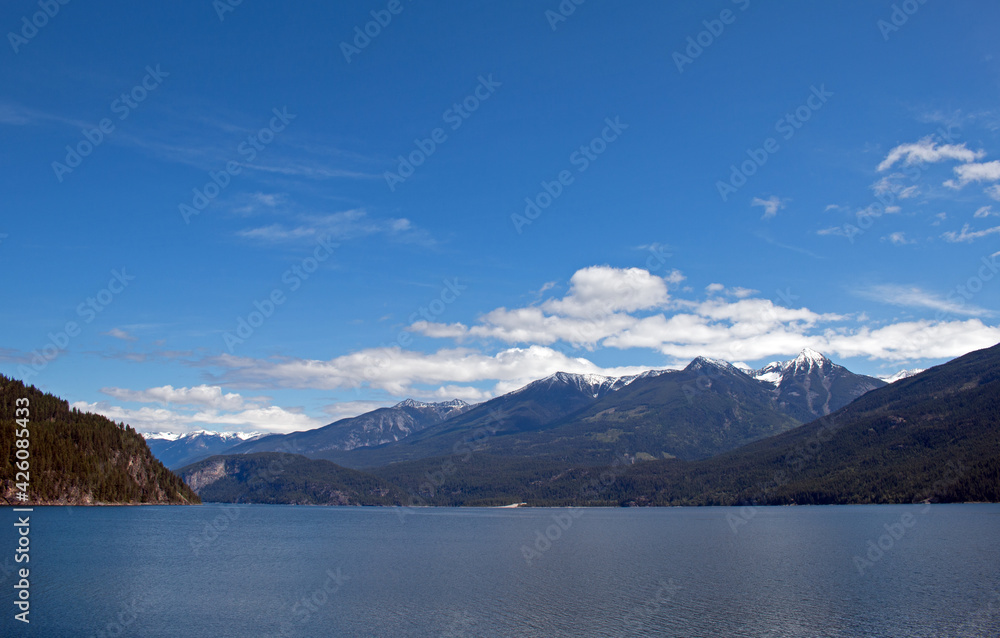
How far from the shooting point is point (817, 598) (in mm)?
65312

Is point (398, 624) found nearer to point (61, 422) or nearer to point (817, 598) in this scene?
point (817, 598)

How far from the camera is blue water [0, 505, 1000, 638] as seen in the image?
54.1m

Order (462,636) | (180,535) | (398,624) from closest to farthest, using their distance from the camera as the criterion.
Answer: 1. (462,636)
2. (398,624)
3. (180,535)

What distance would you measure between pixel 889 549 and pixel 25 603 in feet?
392

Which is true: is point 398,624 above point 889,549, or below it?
above

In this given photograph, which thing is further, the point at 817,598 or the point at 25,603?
the point at 817,598

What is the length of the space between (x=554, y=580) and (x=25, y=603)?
2164 inches

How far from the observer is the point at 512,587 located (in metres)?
74.1

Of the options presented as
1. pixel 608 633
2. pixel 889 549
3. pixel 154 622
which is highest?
pixel 154 622

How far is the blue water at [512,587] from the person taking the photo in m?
54.1

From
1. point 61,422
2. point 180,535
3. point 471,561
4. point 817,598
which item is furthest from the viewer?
point 61,422

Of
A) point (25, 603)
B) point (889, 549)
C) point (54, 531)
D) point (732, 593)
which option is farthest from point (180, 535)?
point (889, 549)

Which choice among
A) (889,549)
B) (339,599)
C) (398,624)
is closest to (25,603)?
(339,599)

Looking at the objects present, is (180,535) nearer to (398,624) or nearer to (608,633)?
(398,624)
